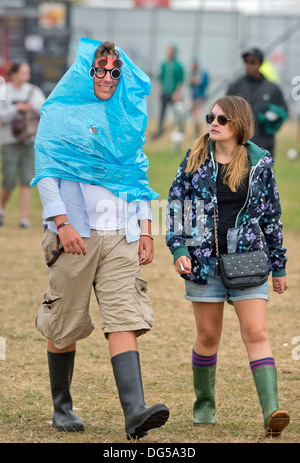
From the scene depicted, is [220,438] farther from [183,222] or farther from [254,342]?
[183,222]

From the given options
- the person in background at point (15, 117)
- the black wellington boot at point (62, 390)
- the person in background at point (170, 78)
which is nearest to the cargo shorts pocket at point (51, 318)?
the black wellington boot at point (62, 390)

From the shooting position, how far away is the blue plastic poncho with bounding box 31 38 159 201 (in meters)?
4.13

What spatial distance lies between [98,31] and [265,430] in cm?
2312

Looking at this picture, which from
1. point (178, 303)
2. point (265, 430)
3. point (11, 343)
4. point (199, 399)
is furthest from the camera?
point (178, 303)

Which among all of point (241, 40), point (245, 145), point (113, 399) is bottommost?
point (113, 399)

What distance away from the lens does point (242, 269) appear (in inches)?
163

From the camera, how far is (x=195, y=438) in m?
4.23

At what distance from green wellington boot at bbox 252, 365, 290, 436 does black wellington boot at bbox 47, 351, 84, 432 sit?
899 mm

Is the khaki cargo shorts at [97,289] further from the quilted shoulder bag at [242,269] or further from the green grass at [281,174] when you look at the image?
the green grass at [281,174]

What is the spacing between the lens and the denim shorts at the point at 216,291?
4.23 meters

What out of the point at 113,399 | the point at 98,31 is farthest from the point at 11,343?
the point at 98,31

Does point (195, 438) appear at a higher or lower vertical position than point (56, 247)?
lower

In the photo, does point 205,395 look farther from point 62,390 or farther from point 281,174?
point 281,174

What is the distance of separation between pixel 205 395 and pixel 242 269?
0.77 meters
